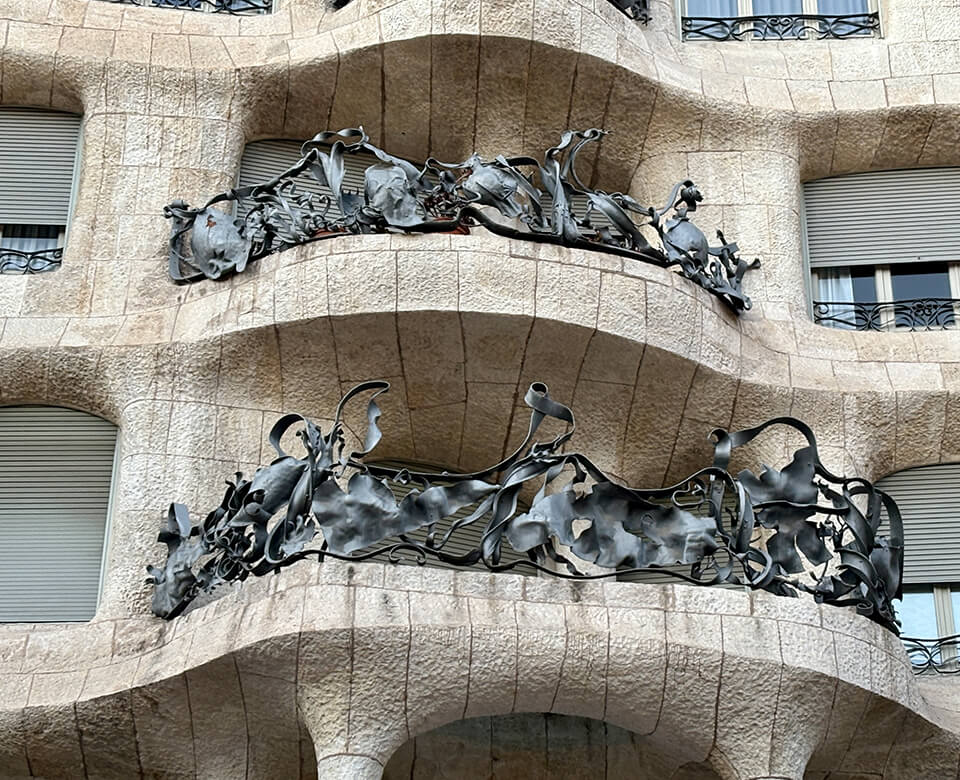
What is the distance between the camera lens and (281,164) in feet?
55.1

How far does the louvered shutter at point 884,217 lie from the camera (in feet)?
54.9

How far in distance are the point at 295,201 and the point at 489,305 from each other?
6.21ft

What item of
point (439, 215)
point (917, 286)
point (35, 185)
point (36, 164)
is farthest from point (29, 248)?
point (917, 286)

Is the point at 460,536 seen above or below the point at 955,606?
above

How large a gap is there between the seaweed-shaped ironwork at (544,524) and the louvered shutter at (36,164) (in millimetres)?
3432

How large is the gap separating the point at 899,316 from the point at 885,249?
68 cm

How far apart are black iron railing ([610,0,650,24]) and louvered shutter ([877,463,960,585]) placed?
4563mm

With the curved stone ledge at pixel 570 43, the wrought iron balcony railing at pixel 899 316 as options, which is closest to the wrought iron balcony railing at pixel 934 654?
the wrought iron balcony railing at pixel 899 316

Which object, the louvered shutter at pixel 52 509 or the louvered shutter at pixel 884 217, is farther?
the louvered shutter at pixel 884 217

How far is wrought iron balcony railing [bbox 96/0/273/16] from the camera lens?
17.3 meters

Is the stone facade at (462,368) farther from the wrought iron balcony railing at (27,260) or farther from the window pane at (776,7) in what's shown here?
the window pane at (776,7)

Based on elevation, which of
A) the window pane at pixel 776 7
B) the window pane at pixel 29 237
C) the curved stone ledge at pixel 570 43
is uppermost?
the window pane at pixel 776 7

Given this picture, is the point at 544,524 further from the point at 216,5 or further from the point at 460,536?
the point at 216,5

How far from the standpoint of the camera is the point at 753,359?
608 inches
